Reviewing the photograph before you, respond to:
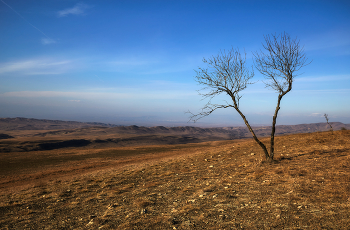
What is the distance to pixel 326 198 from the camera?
21.5 ft

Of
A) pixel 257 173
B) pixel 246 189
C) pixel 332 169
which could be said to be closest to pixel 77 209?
pixel 246 189

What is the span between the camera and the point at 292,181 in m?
8.68

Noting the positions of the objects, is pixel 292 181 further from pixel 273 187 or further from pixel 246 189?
pixel 246 189

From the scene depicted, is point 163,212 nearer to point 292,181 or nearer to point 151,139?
point 292,181

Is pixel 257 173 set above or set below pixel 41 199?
above

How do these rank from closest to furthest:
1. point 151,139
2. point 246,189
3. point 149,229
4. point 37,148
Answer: point 149,229 → point 246,189 → point 37,148 → point 151,139

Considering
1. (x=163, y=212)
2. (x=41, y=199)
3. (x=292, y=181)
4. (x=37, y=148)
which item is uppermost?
(x=292, y=181)

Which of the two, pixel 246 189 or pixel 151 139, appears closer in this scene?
pixel 246 189

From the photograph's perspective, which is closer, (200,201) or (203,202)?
(203,202)

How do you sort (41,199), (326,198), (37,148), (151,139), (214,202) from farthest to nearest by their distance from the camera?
(151,139)
(37,148)
(41,199)
(214,202)
(326,198)

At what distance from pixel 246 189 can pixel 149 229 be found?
15.4 ft

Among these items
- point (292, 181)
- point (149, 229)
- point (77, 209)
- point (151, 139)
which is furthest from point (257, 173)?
point (151, 139)

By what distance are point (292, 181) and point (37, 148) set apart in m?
62.6

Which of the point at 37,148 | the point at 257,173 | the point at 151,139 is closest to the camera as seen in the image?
the point at 257,173
